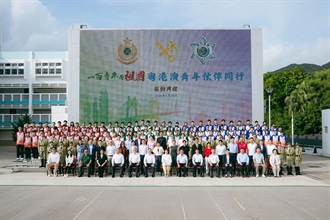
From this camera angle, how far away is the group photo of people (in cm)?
1673

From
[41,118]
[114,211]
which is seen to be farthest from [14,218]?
[41,118]

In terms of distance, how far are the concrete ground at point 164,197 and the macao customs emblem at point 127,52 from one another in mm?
7755

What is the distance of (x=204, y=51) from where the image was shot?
21.6 m

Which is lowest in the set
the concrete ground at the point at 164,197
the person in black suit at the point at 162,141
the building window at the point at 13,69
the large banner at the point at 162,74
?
the concrete ground at the point at 164,197

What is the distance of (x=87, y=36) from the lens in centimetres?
2181

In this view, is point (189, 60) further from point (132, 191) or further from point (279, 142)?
point (132, 191)

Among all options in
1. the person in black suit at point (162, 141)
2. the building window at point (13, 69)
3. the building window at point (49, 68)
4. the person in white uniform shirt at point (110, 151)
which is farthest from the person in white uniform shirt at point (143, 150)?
the building window at point (13, 69)

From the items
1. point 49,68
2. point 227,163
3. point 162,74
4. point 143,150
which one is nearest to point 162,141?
point 143,150

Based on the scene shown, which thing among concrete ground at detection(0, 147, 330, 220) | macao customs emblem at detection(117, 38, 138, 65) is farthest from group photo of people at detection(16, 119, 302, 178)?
macao customs emblem at detection(117, 38, 138, 65)

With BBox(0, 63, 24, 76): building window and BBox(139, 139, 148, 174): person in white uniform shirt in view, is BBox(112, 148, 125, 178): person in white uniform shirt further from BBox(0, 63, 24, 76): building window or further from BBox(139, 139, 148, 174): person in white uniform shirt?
BBox(0, 63, 24, 76): building window

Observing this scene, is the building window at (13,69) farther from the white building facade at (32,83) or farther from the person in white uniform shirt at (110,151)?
the person in white uniform shirt at (110,151)

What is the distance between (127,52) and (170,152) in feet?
23.3

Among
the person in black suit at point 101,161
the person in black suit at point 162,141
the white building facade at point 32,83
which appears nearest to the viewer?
the person in black suit at point 101,161

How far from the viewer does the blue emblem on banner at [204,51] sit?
70.8 ft
